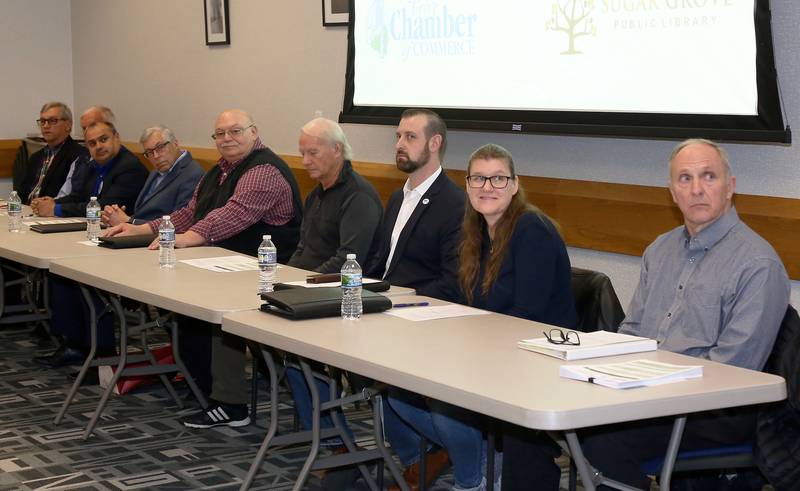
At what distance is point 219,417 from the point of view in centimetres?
493

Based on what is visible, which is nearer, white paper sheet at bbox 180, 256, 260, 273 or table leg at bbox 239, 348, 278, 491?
table leg at bbox 239, 348, 278, 491

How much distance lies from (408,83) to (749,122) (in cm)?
215

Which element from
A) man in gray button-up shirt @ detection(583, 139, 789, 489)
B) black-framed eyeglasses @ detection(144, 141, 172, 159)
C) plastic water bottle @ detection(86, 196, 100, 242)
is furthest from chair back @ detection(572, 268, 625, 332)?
black-framed eyeglasses @ detection(144, 141, 172, 159)

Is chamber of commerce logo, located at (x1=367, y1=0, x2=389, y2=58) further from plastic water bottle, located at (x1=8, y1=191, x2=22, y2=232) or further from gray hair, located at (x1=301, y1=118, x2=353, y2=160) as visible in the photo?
plastic water bottle, located at (x1=8, y1=191, x2=22, y2=232)

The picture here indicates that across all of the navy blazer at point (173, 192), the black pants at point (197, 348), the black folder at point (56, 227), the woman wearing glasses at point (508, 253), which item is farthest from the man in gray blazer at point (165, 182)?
the woman wearing glasses at point (508, 253)

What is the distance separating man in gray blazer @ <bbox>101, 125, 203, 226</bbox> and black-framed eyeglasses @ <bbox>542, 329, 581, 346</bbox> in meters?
3.49

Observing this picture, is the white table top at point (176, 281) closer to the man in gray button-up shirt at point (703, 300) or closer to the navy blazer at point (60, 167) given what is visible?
the man in gray button-up shirt at point (703, 300)

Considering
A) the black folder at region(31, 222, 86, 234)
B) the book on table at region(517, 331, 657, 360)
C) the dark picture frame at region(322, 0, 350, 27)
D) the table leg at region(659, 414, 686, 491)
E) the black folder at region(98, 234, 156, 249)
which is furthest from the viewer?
the dark picture frame at region(322, 0, 350, 27)

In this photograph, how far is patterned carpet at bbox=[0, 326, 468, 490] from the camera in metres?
4.17

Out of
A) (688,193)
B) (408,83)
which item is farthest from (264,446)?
(408,83)

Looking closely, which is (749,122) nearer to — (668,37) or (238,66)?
(668,37)

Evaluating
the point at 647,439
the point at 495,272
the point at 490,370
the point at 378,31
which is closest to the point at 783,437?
the point at 647,439

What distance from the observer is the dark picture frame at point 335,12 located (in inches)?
255

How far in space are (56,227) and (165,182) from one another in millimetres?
678
